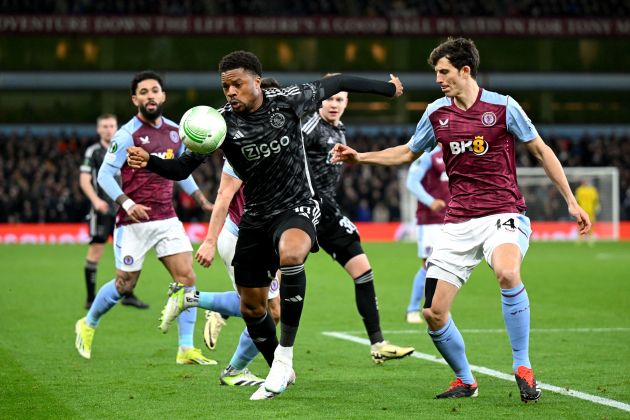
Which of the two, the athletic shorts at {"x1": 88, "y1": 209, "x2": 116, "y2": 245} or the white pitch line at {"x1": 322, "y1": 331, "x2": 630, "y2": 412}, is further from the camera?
the athletic shorts at {"x1": 88, "y1": 209, "x2": 116, "y2": 245}

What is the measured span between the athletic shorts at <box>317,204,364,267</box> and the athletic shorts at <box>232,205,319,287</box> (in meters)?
2.13

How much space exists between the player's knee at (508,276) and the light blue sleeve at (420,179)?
20.5 feet

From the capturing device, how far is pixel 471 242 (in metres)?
7.66

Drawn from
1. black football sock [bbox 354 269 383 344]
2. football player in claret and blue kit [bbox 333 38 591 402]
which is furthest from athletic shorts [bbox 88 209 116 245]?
football player in claret and blue kit [bbox 333 38 591 402]

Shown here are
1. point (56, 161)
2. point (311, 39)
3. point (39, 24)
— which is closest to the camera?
point (56, 161)

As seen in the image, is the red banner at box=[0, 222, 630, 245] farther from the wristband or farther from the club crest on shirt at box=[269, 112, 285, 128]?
the club crest on shirt at box=[269, 112, 285, 128]

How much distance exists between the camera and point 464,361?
25.5 feet

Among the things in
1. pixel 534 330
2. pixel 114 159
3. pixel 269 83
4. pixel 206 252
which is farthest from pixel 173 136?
pixel 534 330

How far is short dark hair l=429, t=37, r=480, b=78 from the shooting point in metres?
7.72

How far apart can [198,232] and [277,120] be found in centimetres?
2386

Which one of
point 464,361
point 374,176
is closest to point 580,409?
point 464,361

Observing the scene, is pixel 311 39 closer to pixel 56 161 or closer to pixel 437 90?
pixel 437 90

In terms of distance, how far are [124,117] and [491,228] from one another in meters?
37.6

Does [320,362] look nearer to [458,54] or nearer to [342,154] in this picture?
[342,154]
